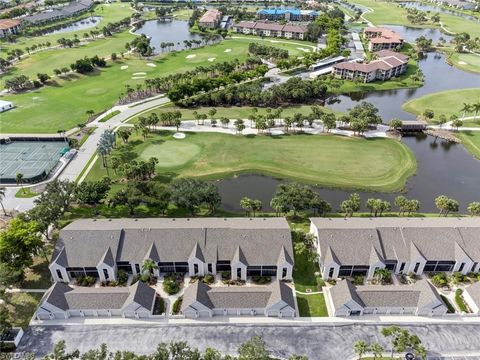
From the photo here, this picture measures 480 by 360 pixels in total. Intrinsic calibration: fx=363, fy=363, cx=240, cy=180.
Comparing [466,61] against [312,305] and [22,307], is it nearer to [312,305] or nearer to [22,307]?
[312,305]

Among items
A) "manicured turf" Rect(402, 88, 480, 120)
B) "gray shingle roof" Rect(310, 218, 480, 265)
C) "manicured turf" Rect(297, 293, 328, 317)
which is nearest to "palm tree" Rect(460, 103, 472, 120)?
"manicured turf" Rect(402, 88, 480, 120)

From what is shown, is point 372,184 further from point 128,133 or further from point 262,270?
point 128,133

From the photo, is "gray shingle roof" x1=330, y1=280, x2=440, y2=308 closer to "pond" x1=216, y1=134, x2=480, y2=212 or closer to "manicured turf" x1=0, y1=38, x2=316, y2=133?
"pond" x1=216, y1=134, x2=480, y2=212

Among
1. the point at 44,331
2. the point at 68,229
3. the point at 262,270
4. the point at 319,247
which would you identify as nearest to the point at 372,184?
the point at 319,247

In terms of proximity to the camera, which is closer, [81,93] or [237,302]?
[237,302]

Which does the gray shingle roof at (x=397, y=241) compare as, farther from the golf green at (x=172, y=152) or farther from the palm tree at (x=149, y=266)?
the golf green at (x=172, y=152)

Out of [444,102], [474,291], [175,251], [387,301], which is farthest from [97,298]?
[444,102]
